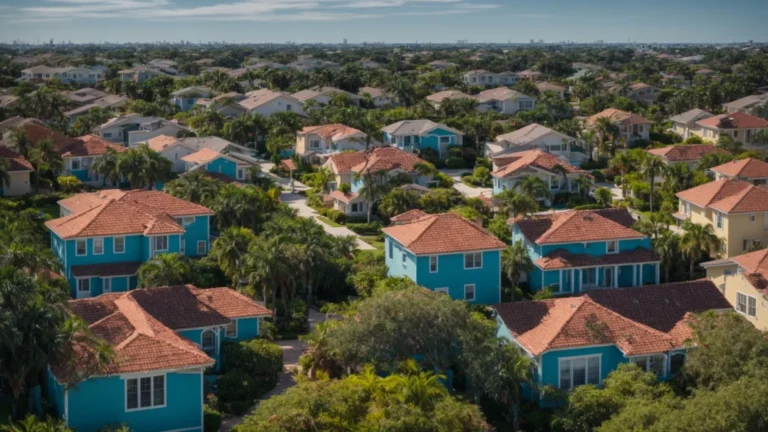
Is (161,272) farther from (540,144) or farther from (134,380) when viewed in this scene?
(540,144)

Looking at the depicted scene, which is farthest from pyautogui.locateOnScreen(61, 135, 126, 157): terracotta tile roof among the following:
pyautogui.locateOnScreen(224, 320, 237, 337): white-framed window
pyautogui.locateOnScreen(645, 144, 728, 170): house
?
pyautogui.locateOnScreen(645, 144, 728, 170): house

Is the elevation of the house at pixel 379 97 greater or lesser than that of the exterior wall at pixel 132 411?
greater

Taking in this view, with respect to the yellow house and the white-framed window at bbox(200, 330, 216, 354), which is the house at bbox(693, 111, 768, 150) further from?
the white-framed window at bbox(200, 330, 216, 354)

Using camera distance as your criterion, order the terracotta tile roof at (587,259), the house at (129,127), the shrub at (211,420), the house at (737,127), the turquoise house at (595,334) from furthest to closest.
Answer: the house at (737,127)
the house at (129,127)
the terracotta tile roof at (587,259)
the turquoise house at (595,334)
the shrub at (211,420)

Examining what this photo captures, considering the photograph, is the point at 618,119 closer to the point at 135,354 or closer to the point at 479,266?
the point at 479,266

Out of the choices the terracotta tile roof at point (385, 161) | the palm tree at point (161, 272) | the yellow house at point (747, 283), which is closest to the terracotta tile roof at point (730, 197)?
the yellow house at point (747, 283)

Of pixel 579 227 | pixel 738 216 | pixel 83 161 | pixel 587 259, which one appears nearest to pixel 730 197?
pixel 738 216

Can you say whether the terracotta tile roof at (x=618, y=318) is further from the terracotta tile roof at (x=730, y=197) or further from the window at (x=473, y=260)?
the terracotta tile roof at (x=730, y=197)

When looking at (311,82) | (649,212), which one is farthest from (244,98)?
(649,212)
